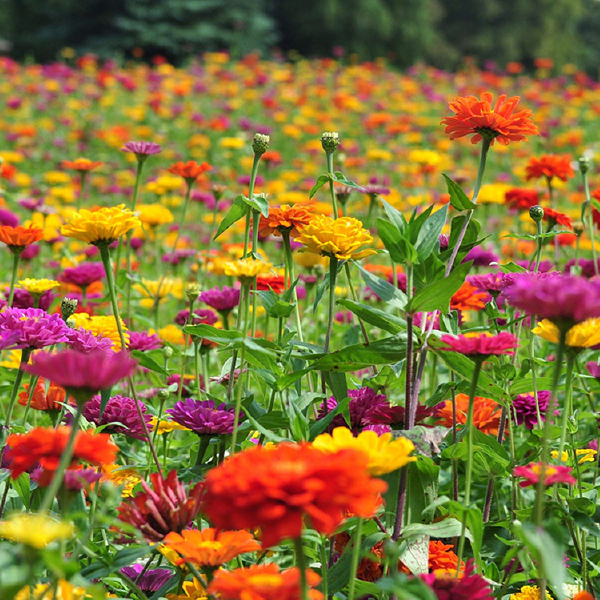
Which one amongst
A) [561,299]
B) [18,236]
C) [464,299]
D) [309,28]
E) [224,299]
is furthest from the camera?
[309,28]

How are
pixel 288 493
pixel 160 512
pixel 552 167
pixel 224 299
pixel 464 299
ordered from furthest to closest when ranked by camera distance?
pixel 552 167 → pixel 224 299 → pixel 464 299 → pixel 160 512 → pixel 288 493

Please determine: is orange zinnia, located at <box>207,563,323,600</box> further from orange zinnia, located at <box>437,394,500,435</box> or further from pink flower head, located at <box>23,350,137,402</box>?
orange zinnia, located at <box>437,394,500,435</box>

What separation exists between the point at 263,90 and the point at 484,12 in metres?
8.49

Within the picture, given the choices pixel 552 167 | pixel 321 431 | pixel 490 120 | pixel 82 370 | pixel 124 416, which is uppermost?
pixel 490 120

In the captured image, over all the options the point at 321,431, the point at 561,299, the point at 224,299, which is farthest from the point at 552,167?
the point at 561,299

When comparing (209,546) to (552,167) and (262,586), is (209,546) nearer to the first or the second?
(262,586)

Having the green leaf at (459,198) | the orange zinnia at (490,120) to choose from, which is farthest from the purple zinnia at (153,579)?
the orange zinnia at (490,120)

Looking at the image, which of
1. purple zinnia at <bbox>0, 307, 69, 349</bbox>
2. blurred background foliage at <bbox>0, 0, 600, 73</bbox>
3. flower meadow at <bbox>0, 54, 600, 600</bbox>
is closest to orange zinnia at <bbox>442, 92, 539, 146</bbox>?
flower meadow at <bbox>0, 54, 600, 600</bbox>

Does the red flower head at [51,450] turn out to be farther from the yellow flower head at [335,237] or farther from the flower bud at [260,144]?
the flower bud at [260,144]

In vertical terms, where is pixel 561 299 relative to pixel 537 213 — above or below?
above

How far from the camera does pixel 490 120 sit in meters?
1.19

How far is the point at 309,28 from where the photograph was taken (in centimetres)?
1396

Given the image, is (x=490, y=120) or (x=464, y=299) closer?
(x=490, y=120)

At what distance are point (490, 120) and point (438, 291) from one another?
0.33 metres
